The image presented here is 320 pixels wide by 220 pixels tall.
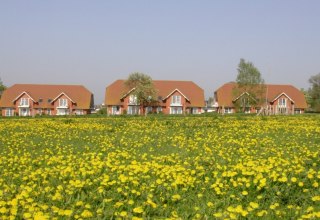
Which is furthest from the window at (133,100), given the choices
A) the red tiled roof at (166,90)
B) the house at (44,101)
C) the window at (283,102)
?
the window at (283,102)

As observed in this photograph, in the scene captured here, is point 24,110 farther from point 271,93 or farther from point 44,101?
point 271,93

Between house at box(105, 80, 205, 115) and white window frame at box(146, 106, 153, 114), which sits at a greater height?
house at box(105, 80, 205, 115)

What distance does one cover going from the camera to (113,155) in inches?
440

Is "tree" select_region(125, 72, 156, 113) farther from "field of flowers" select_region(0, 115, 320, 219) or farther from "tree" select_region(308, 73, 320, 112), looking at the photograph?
"field of flowers" select_region(0, 115, 320, 219)

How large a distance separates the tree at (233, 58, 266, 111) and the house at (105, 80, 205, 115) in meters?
6.95

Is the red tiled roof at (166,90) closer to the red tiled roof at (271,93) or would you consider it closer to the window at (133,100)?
the window at (133,100)

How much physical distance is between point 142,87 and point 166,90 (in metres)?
9.58

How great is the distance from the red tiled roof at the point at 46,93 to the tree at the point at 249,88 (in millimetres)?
28095

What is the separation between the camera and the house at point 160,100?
74.6m

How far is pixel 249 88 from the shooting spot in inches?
2995

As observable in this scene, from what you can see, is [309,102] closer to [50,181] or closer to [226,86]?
[226,86]

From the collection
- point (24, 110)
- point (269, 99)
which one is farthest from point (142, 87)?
point (269, 99)

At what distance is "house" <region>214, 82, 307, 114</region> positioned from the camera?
76625 mm

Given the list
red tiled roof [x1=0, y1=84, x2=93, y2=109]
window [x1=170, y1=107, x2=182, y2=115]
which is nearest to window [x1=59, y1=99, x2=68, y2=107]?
red tiled roof [x1=0, y1=84, x2=93, y2=109]
